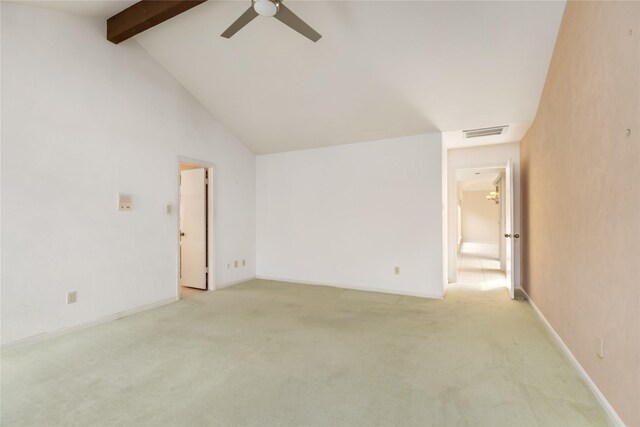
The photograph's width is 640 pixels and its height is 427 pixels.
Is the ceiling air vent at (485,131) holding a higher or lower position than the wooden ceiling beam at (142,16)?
lower

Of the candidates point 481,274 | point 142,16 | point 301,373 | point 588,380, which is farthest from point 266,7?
point 481,274

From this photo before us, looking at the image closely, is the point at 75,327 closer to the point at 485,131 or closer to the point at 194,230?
the point at 194,230

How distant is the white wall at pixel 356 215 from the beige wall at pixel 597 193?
4.95ft

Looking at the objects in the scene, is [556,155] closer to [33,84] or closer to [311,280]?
[311,280]

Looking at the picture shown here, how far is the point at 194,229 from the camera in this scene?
5.06m

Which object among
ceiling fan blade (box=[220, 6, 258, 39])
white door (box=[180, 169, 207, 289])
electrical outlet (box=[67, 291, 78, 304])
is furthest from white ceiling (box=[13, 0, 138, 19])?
electrical outlet (box=[67, 291, 78, 304])

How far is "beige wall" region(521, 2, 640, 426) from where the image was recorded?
63.2 inches

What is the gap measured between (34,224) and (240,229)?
293cm

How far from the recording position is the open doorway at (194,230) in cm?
498

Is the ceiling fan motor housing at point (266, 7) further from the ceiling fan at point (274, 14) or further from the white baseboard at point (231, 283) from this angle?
the white baseboard at point (231, 283)

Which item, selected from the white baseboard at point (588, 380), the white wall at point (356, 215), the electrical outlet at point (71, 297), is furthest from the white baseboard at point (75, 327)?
the white baseboard at point (588, 380)

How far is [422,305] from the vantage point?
4055mm

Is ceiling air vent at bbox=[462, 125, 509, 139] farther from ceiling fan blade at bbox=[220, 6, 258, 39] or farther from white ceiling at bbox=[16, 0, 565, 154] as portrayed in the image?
ceiling fan blade at bbox=[220, 6, 258, 39]

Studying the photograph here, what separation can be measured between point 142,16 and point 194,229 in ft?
9.92
